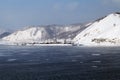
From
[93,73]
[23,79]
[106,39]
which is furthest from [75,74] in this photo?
[106,39]

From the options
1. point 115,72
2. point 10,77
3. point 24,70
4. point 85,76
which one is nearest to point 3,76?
point 10,77

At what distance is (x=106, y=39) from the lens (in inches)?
7456

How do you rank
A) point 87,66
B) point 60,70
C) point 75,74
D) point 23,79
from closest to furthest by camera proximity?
point 23,79
point 75,74
point 60,70
point 87,66

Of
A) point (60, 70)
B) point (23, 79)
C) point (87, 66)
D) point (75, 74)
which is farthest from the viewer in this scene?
point (87, 66)

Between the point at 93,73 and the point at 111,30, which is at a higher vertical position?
the point at 111,30

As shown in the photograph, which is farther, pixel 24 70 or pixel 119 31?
pixel 119 31

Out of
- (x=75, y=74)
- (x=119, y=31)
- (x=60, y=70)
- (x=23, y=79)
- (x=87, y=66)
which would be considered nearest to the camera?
(x=23, y=79)

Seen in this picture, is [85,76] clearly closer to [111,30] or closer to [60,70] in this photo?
[60,70]

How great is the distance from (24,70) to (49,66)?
7197 mm

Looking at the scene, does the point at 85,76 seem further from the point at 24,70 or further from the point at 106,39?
the point at 106,39

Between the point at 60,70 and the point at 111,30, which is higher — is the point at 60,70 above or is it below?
below

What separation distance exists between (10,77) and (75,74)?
10.3 metres

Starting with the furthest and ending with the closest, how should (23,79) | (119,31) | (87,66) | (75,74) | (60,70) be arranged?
(119,31)
(87,66)
(60,70)
(75,74)
(23,79)

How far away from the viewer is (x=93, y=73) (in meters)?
59.4
